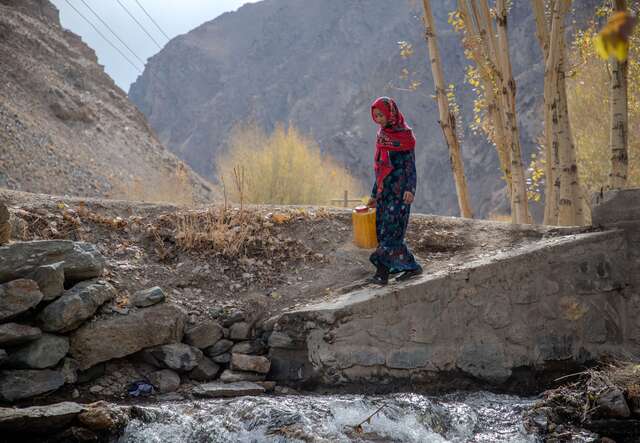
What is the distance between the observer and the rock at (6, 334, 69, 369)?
4.10 metres

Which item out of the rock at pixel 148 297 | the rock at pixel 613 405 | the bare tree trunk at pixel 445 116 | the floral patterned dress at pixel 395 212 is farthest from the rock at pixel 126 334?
the bare tree trunk at pixel 445 116

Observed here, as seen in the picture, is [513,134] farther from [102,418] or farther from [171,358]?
[102,418]

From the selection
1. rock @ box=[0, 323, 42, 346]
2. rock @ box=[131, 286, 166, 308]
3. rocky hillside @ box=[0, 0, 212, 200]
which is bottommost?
rock @ box=[0, 323, 42, 346]

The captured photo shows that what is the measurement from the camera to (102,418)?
346 cm

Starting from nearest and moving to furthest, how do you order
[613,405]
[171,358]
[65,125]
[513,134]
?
[613,405] < [171,358] < [513,134] < [65,125]

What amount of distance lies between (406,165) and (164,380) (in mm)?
2619

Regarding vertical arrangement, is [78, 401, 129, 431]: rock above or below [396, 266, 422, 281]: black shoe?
below

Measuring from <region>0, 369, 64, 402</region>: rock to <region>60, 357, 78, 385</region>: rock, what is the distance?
0.06 metres

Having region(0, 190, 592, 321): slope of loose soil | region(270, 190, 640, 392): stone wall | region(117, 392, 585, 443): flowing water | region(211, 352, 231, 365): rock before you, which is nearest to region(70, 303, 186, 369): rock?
region(0, 190, 592, 321): slope of loose soil

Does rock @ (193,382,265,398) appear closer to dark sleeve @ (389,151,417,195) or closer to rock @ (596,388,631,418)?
dark sleeve @ (389,151,417,195)

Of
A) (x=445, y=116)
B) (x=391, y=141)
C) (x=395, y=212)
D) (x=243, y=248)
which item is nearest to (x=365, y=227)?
(x=395, y=212)

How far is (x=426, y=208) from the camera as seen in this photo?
4231 centimetres

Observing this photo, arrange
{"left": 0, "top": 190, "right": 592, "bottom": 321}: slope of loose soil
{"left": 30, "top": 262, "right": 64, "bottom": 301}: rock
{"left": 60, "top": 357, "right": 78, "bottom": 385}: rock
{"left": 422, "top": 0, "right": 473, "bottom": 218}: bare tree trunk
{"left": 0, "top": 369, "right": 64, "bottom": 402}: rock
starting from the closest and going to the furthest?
{"left": 0, "top": 369, "right": 64, "bottom": 402}: rock
{"left": 60, "top": 357, "right": 78, "bottom": 385}: rock
{"left": 30, "top": 262, "right": 64, "bottom": 301}: rock
{"left": 0, "top": 190, "right": 592, "bottom": 321}: slope of loose soil
{"left": 422, "top": 0, "right": 473, "bottom": 218}: bare tree trunk

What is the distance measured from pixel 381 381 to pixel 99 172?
1557 centimetres
